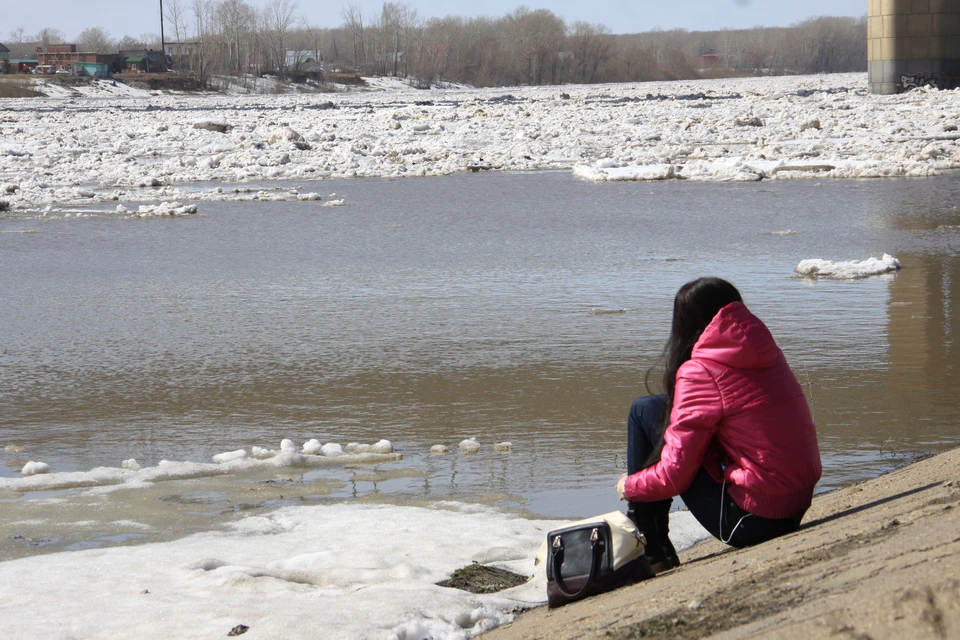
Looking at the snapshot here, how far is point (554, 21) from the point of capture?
10950cm

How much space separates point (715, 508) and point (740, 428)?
12.9 inches

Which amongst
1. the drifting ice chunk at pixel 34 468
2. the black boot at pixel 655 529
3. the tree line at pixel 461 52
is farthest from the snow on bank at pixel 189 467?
the tree line at pixel 461 52

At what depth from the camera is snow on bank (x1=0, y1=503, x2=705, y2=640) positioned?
3451 millimetres

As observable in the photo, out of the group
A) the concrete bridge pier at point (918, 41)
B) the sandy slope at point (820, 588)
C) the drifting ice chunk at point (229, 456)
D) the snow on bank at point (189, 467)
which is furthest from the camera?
the concrete bridge pier at point (918, 41)

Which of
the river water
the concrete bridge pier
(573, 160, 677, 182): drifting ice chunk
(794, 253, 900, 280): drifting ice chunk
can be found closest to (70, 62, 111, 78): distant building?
the concrete bridge pier

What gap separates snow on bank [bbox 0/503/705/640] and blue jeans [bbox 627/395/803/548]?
2.07 feet

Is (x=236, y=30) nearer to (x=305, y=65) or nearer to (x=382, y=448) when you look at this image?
(x=305, y=65)

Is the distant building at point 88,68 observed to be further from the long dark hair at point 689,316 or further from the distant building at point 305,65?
the long dark hair at point 689,316

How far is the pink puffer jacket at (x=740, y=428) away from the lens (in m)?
3.31

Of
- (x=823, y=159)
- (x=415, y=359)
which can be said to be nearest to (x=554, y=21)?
(x=823, y=159)

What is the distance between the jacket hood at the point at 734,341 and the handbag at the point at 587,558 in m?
0.62

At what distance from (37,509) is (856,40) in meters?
149

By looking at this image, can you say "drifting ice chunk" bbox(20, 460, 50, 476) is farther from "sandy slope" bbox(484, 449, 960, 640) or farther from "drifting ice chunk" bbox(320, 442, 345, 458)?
"sandy slope" bbox(484, 449, 960, 640)

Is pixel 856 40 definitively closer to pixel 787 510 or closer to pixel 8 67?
pixel 8 67
